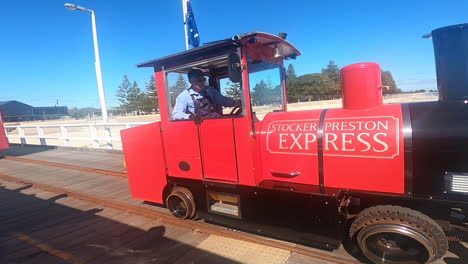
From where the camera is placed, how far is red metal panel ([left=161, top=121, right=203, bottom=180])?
356 cm

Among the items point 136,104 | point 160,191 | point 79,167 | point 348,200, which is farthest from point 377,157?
point 136,104

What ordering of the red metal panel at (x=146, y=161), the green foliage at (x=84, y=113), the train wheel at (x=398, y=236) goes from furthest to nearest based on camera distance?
the green foliage at (x=84, y=113)
the red metal panel at (x=146, y=161)
the train wheel at (x=398, y=236)

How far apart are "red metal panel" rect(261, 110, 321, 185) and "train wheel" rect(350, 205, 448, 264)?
2.12ft

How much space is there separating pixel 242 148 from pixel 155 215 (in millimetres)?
2132

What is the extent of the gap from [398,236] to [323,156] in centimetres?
102

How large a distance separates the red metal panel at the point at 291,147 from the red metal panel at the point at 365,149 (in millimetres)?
150

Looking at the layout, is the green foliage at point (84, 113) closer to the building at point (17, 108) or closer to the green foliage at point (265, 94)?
the building at point (17, 108)

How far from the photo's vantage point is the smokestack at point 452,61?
2.42 m

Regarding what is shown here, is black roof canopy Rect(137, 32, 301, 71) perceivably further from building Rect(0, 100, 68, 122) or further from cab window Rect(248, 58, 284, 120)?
building Rect(0, 100, 68, 122)

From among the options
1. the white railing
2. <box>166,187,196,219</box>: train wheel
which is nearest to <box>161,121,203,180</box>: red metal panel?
<box>166,187,196,219</box>: train wheel

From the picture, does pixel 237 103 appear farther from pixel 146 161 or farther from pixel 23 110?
pixel 23 110

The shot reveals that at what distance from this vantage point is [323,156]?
2.82m

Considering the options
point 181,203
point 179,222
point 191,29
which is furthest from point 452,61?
→ point 191,29

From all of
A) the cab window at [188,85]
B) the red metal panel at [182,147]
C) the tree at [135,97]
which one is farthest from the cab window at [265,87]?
the tree at [135,97]
